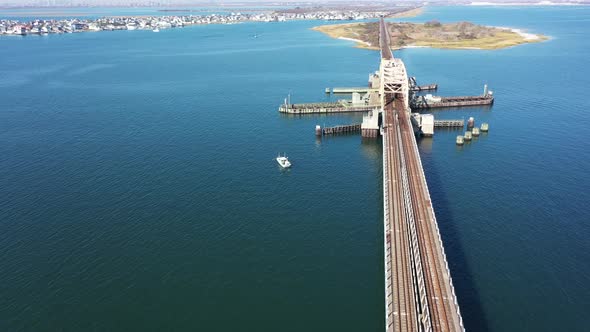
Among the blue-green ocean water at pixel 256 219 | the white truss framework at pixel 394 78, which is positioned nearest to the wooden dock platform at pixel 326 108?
the blue-green ocean water at pixel 256 219

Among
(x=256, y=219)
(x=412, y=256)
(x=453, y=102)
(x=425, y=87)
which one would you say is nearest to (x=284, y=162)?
(x=256, y=219)

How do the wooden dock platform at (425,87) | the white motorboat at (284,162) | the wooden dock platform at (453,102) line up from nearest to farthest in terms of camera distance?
the white motorboat at (284,162) → the wooden dock platform at (453,102) → the wooden dock platform at (425,87)

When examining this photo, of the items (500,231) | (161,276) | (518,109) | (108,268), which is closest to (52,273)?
(108,268)

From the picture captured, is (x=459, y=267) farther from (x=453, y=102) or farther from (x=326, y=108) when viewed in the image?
(x=453, y=102)

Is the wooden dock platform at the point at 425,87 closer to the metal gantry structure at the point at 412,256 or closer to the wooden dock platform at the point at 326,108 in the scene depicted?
the wooden dock platform at the point at 326,108

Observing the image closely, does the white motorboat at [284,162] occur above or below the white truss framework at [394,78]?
below

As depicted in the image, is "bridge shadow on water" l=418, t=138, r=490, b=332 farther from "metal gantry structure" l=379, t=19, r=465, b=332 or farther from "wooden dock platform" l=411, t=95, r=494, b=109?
"wooden dock platform" l=411, t=95, r=494, b=109

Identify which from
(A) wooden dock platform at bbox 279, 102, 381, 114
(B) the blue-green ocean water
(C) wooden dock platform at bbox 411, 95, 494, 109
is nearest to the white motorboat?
(B) the blue-green ocean water
